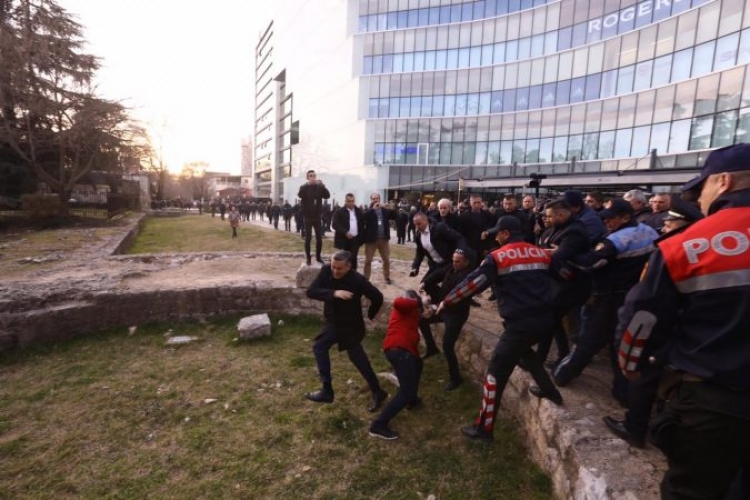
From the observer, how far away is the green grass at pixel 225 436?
9.30ft

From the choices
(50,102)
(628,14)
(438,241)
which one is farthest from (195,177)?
(438,241)

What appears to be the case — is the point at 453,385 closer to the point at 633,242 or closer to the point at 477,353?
the point at 477,353

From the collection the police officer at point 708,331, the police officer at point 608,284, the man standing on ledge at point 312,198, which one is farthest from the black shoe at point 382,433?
the man standing on ledge at point 312,198

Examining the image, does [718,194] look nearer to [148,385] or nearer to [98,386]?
[148,385]

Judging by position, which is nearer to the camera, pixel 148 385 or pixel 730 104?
pixel 148 385

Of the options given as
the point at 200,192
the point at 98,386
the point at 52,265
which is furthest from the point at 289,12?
the point at 98,386

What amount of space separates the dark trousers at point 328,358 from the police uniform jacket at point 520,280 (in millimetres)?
1432

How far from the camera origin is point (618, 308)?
10.5 ft

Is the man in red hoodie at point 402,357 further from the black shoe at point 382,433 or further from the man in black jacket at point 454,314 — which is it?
the man in black jacket at point 454,314

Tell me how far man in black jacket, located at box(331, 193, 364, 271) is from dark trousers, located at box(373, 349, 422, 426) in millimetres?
3159

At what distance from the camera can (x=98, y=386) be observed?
4230 mm

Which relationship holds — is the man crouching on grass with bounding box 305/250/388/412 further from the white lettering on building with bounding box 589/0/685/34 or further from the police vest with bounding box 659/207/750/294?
the white lettering on building with bounding box 589/0/685/34

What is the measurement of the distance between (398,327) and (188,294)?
14.4 ft

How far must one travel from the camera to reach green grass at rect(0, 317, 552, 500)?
283 centimetres
